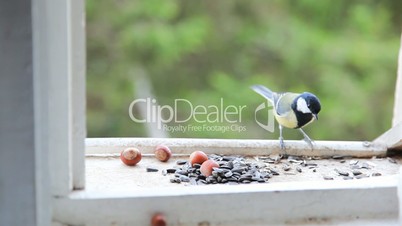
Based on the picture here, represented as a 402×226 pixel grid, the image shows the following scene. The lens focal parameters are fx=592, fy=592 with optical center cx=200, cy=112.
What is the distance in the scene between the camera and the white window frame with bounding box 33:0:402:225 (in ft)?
2.51

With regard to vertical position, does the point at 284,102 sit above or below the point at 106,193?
above

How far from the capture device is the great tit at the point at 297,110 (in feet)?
3.64

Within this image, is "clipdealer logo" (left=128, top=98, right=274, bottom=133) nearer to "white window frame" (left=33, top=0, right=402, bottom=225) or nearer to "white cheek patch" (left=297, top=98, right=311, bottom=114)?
"white cheek patch" (left=297, top=98, right=311, bottom=114)

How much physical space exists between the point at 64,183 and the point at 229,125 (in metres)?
0.54

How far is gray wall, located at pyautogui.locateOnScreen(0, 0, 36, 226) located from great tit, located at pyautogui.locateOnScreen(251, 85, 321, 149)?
0.50m

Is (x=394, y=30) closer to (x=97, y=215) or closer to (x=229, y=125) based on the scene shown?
(x=229, y=125)

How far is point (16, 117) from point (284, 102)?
569 millimetres

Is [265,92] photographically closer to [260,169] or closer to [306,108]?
[306,108]

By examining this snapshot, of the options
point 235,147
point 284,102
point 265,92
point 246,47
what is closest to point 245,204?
point 235,147

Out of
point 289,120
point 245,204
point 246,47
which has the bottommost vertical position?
point 245,204

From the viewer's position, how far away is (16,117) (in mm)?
755

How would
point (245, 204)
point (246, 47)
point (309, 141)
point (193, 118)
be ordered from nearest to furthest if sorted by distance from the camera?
1. point (245, 204)
2. point (309, 141)
3. point (193, 118)
4. point (246, 47)

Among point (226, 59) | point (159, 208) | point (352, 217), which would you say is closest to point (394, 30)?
point (226, 59)

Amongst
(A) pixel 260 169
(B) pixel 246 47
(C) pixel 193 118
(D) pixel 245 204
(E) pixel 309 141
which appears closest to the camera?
(D) pixel 245 204
